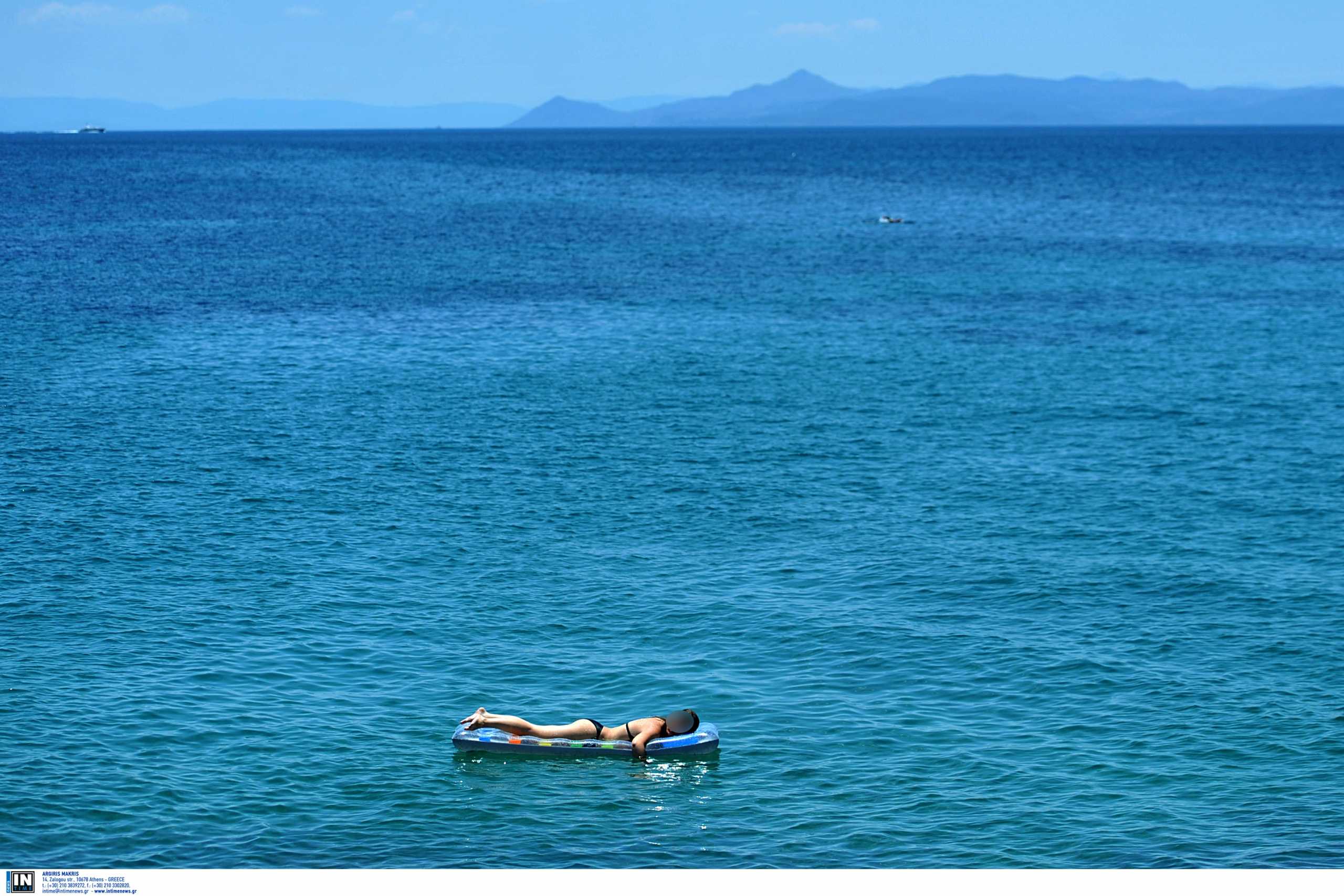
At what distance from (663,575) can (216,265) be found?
8467cm

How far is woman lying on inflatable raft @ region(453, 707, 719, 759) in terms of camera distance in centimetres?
3475

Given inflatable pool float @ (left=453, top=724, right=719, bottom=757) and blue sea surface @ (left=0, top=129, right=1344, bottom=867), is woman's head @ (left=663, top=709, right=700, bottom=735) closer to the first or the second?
inflatable pool float @ (left=453, top=724, right=719, bottom=757)

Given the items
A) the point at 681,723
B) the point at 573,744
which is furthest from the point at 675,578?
the point at 573,744

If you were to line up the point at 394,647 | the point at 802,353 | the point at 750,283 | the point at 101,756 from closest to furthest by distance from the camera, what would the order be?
the point at 101,756, the point at 394,647, the point at 802,353, the point at 750,283

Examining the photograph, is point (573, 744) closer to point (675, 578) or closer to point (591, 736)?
point (591, 736)

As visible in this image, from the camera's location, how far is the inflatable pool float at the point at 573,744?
3472 centimetres

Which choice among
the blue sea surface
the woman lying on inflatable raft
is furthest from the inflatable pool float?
the blue sea surface

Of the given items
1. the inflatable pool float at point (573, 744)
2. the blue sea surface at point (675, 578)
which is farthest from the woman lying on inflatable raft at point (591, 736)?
the blue sea surface at point (675, 578)

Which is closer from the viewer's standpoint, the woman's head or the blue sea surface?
the blue sea surface

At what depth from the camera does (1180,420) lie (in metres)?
69.1

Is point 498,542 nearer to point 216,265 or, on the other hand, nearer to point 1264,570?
point 1264,570

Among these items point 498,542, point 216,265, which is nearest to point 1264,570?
point 498,542

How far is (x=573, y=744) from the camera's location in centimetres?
3491

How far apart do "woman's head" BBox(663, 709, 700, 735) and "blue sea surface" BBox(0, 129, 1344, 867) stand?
96cm
